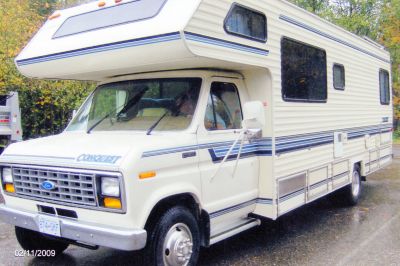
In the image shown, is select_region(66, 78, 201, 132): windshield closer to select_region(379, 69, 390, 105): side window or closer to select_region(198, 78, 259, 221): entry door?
select_region(198, 78, 259, 221): entry door

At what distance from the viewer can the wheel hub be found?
13.9 feet

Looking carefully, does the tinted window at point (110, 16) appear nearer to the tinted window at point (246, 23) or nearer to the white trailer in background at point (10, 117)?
the tinted window at point (246, 23)

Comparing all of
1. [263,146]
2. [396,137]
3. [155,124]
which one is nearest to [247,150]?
[263,146]

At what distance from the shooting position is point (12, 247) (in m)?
5.79

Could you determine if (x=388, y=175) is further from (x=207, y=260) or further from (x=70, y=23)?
(x=70, y=23)

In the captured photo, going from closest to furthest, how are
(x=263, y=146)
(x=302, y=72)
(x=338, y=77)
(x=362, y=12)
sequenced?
(x=263, y=146) → (x=302, y=72) → (x=338, y=77) → (x=362, y=12)

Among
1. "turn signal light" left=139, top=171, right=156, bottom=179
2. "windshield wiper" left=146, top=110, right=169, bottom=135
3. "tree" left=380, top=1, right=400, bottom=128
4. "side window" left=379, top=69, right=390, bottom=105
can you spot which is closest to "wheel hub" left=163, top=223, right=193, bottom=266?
"turn signal light" left=139, top=171, right=156, bottom=179

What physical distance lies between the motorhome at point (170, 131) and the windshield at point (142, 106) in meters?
0.02

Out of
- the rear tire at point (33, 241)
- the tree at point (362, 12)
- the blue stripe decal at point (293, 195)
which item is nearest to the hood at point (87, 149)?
the rear tire at point (33, 241)

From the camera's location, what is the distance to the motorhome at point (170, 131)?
4020mm

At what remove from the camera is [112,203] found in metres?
3.89

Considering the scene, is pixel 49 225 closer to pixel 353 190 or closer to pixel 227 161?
pixel 227 161

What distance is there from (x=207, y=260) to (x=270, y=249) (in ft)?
3.06

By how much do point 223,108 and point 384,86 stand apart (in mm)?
6565
